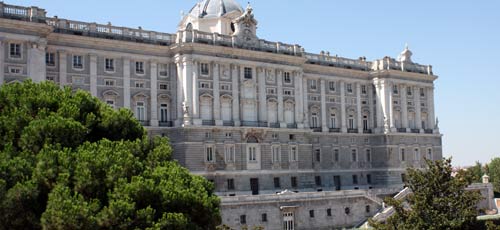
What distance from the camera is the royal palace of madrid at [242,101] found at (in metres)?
46.2

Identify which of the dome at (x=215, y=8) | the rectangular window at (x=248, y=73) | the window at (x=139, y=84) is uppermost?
the dome at (x=215, y=8)

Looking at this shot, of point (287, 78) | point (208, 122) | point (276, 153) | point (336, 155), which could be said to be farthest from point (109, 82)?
point (336, 155)

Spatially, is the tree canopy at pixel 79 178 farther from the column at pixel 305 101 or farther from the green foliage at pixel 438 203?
the column at pixel 305 101

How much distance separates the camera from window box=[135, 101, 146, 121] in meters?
50.0

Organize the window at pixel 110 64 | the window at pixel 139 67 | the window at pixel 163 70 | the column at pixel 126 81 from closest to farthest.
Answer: the window at pixel 110 64, the column at pixel 126 81, the window at pixel 139 67, the window at pixel 163 70

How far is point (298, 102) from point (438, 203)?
87.7 ft

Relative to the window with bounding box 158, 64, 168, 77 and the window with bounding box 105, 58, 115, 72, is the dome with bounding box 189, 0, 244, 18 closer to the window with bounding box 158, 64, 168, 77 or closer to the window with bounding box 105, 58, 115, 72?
the window with bounding box 158, 64, 168, 77

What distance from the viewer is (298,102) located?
5712 centimetres

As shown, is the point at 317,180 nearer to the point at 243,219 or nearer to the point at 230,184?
the point at 230,184

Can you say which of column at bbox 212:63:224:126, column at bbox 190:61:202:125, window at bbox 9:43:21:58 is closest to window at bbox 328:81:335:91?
column at bbox 212:63:224:126

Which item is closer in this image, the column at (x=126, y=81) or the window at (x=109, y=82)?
the window at (x=109, y=82)

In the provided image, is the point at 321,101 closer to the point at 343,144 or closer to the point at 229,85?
the point at 343,144

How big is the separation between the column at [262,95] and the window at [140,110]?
986cm

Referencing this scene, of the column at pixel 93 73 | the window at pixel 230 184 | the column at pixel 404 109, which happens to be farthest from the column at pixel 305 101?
the column at pixel 93 73
